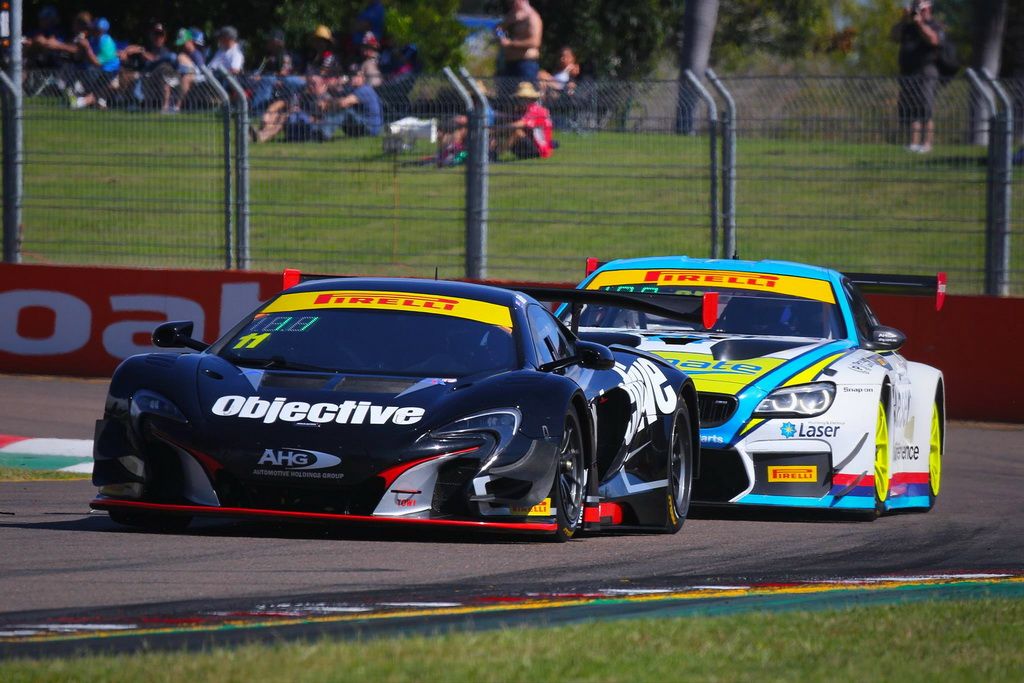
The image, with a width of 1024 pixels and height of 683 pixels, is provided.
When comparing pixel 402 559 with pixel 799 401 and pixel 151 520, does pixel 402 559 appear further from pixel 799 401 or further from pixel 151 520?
pixel 799 401

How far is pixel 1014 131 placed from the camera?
1593 cm

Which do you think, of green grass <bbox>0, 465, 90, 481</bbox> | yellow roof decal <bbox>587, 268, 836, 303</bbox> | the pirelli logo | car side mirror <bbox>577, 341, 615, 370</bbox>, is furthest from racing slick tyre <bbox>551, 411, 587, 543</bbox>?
green grass <bbox>0, 465, 90, 481</bbox>

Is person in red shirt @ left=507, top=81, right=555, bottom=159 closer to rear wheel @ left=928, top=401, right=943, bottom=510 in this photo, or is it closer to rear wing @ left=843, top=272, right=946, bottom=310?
rear wing @ left=843, top=272, right=946, bottom=310

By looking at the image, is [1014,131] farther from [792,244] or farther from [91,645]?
[91,645]

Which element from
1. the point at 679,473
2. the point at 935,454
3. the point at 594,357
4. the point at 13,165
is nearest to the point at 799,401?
the point at 679,473

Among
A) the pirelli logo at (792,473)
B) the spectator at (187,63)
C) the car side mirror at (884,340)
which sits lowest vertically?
the pirelli logo at (792,473)

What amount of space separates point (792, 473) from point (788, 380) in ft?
1.67

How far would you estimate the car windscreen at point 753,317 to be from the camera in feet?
35.0

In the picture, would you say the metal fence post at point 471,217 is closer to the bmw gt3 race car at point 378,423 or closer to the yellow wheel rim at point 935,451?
the yellow wheel rim at point 935,451

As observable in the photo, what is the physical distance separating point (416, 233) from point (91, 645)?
12.6 m

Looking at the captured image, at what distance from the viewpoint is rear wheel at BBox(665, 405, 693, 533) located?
8641mm

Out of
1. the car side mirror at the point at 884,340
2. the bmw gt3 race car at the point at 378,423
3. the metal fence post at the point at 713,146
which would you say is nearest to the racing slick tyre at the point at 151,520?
the bmw gt3 race car at the point at 378,423

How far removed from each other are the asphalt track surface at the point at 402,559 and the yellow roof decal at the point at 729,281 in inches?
60.2

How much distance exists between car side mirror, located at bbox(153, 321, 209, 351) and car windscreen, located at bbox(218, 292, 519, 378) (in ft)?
0.91
